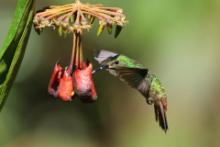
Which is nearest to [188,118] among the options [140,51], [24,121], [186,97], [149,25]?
[186,97]

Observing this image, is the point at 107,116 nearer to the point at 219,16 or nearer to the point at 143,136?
the point at 143,136

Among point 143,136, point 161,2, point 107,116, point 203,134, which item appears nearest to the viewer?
point 161,2

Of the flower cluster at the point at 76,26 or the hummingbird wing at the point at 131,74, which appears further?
the hummingbird wing at the point at 131,74

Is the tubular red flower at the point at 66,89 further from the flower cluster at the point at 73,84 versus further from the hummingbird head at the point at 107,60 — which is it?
the hummingbird head at the point at 107,60

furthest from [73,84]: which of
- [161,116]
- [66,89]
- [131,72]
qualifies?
[161,116]

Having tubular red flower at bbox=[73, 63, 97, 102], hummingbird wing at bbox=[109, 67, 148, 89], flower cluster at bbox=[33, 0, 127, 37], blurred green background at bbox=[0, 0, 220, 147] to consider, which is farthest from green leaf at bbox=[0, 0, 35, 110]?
blurred green background at bbox=[0, 0, 220, 147]

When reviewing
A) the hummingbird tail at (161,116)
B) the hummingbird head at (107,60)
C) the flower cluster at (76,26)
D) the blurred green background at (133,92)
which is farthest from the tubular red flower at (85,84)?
the blurred green background at (133,92)

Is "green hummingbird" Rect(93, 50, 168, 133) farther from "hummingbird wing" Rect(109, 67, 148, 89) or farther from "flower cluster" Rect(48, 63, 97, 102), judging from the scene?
"flower cluster" Rect(48, 63, 97, 102)
